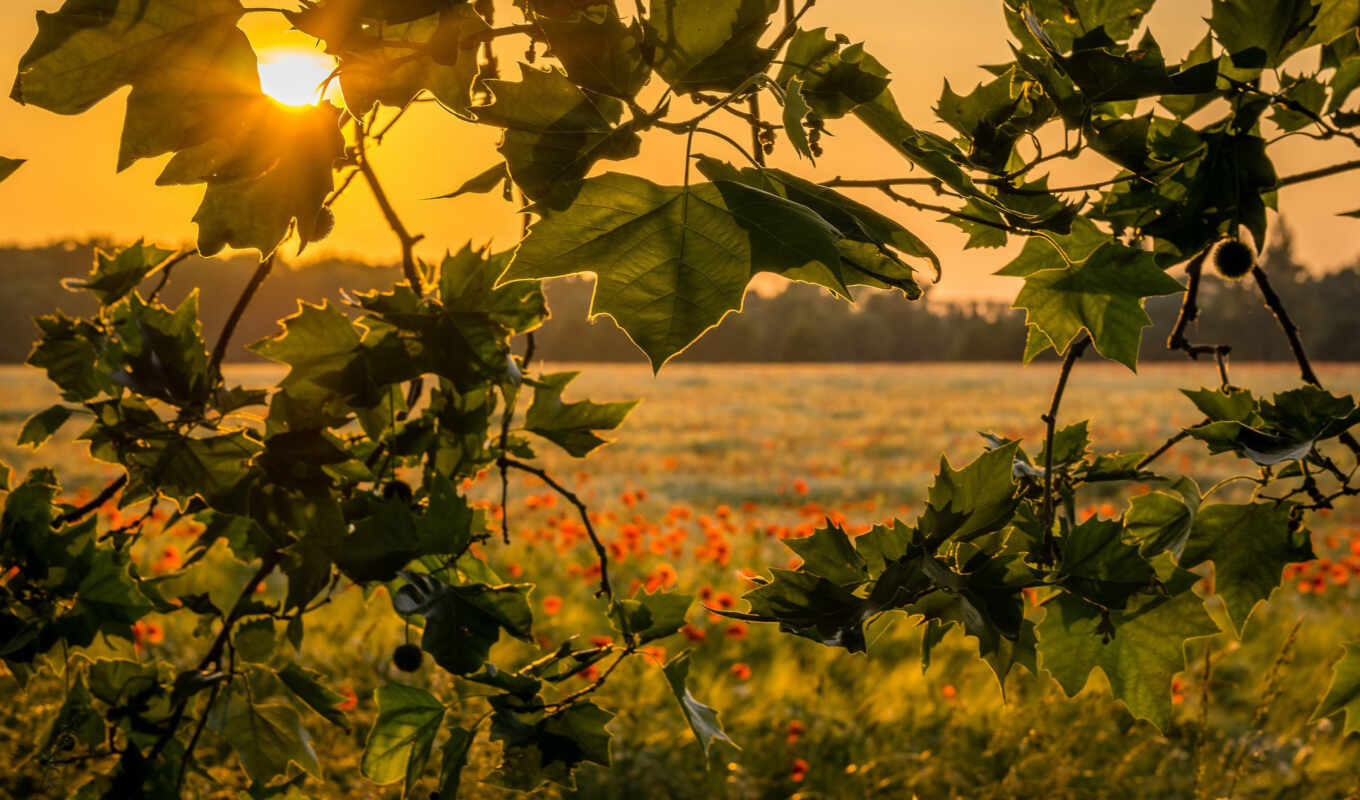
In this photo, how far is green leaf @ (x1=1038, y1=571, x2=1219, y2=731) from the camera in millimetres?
684

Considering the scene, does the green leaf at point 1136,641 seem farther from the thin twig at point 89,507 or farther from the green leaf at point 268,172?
the thin twig at point 89,507

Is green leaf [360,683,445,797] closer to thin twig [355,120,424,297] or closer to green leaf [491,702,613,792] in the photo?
green leaf [491,702,613,792]

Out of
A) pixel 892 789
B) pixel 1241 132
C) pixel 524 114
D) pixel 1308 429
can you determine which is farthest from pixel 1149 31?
pixel 892 789

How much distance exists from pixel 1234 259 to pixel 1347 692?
43 cm

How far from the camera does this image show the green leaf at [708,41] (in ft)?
1.55

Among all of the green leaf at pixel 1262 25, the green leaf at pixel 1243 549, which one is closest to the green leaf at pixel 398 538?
the green leaf at pixel 1243 549

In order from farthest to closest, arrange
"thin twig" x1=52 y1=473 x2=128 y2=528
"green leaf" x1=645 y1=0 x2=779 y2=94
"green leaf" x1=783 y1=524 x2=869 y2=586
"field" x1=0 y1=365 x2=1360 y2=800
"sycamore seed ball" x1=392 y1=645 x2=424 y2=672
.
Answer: "field" x1=0 y1=365 x2=1360 y2=800, "sycamore seed ball" x1=392 y1=645 x2=424 y2=672, "thin twig" x1=52 y1=473 x2=128 y2=528, "green leaf" x1=783 y1=524 x2=869 y2=586, "green leaf" x1=645 y1=0 x2=779 y2=94

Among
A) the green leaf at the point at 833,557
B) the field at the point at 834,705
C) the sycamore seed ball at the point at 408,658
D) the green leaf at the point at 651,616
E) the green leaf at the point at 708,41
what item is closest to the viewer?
the green leaf at the point at 708,41

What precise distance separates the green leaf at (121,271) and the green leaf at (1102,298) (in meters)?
0.83

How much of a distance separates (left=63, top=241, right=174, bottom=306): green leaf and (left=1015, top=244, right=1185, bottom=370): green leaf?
83cm

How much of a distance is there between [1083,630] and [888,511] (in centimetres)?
616

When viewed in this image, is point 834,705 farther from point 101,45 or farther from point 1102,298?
point 101,45

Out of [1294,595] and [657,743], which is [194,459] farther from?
[1294,595]

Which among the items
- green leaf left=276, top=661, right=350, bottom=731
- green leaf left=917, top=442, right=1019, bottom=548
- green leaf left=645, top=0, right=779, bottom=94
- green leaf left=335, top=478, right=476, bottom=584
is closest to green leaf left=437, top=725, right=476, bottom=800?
green leaf left=335, top=478, right=476, bottom=584
